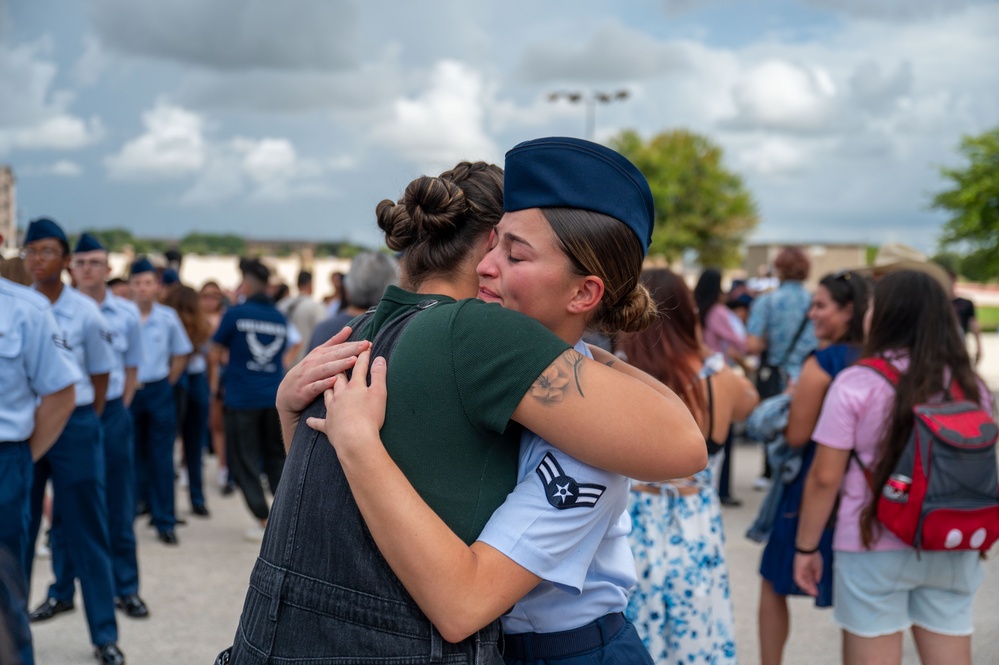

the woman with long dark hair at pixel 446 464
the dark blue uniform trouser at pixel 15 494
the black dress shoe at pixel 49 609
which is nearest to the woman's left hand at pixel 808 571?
the woman with long dark hair at pixel 446 464

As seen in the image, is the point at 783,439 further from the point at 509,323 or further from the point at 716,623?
the point at 509,323

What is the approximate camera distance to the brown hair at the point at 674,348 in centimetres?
373

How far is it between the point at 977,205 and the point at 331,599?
32.9 m

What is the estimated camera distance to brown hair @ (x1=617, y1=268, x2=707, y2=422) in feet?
12.2

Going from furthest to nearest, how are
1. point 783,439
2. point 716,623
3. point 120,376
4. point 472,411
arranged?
point 120,376, point 783,439, point 716,623, point 472,411

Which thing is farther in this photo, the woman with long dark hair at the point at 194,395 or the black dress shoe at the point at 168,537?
the woman with long dark hair at the point at 194,395

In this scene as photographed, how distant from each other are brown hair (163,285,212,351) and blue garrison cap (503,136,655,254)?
7.39 metres

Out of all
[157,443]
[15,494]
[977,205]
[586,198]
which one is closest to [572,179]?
[586,198]

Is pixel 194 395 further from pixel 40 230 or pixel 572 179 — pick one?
pixel 572 179

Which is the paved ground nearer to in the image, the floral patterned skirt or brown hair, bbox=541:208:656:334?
the floral patterned skirt

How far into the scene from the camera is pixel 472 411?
55.1 inches

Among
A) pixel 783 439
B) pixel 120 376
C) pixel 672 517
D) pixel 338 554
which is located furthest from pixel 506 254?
pixel 120 376

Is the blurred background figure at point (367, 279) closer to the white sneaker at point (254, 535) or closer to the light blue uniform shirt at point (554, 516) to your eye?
the white sneaker at point (254, 535)

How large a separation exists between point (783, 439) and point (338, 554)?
3087 mm
